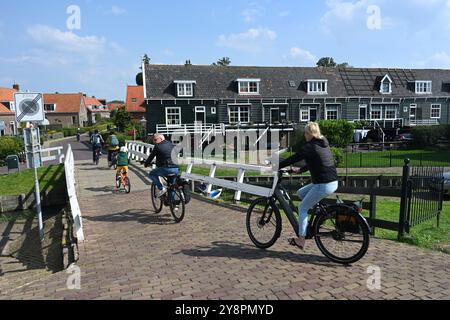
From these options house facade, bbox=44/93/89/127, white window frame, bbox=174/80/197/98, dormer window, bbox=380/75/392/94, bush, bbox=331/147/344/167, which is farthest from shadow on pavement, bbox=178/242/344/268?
house facade, bbox=44/93/89/127

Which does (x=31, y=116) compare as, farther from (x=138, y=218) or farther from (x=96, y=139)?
(x=96, y=139)

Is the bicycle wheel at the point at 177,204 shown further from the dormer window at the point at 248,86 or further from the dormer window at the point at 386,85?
the dormer window at the point at 386,85

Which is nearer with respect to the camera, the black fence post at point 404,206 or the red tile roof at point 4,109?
the black fence post at point 404,206

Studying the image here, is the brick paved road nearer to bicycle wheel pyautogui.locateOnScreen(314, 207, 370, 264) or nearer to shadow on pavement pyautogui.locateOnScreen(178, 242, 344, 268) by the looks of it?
shadow on pavement pyautogui.locateOnScreen(178, 242, 344, 268)

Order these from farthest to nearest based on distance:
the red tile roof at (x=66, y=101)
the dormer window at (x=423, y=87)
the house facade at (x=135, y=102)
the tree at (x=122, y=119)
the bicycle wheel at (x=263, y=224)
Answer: the red tile roof at (x=66, y=101)
the house facade at (x=135, y=102)
the tree at (x=122, y=119)
the dormer window at (x=423, y=87)
the bicycle wheel at (x=263, y=224)

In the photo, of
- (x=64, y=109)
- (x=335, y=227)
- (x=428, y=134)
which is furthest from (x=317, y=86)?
(x=64, y=109)

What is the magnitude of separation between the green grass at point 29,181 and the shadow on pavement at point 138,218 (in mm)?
6974

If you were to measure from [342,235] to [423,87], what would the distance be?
4523 cm

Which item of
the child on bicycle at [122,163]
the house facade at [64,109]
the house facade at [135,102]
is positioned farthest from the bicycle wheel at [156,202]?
the house facade at [64,109]

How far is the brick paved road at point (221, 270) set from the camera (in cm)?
432

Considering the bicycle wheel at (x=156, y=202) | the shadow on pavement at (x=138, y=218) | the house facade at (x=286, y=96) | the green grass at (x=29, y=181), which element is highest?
the house facade at (x=286, y=96)

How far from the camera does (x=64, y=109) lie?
252ft
